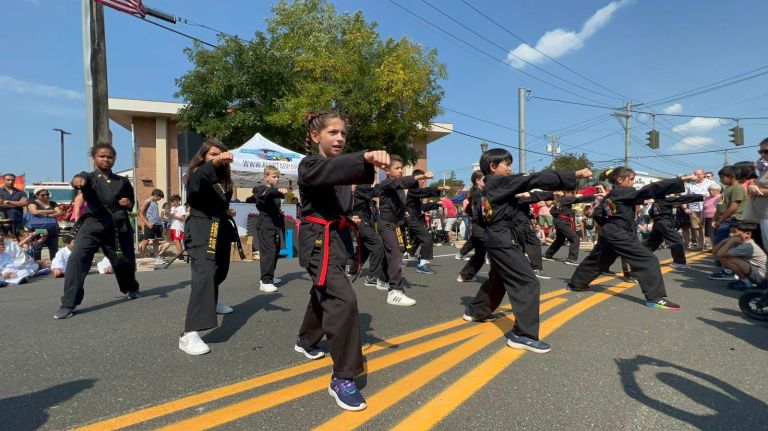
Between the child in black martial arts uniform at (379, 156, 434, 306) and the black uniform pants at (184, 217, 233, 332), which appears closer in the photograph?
the black uniform pants at (184, 217, 233, 332)

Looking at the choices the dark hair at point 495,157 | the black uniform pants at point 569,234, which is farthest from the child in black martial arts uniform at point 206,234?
the black uniform pants at point 569,234

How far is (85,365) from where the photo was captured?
303cm

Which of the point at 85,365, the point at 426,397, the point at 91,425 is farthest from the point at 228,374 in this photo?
the point at 426,397

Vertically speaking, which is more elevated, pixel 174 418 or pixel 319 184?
pixel 319 184

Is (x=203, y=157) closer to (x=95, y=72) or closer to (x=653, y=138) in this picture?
(x=95, y=72)

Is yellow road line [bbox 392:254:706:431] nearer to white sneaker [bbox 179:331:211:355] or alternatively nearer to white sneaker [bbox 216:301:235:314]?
white sneaker [bbox 179:331:211:355]

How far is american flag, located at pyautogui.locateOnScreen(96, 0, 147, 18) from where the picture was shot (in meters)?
9.27

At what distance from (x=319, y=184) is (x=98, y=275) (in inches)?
270

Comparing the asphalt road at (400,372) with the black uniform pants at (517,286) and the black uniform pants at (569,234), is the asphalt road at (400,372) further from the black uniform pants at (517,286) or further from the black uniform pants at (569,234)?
the black uniform pants at (569,234)

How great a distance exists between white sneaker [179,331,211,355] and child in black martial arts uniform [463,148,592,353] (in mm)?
2489

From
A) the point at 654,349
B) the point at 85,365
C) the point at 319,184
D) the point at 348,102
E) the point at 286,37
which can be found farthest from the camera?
the point at 286,37

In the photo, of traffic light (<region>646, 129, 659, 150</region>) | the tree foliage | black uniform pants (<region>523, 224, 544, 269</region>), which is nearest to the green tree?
traffic light (<region>646, 129, 659, 150</region>)

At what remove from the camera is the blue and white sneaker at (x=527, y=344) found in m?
3.35

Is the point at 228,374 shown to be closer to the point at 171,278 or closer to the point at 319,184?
the point at 319,184
